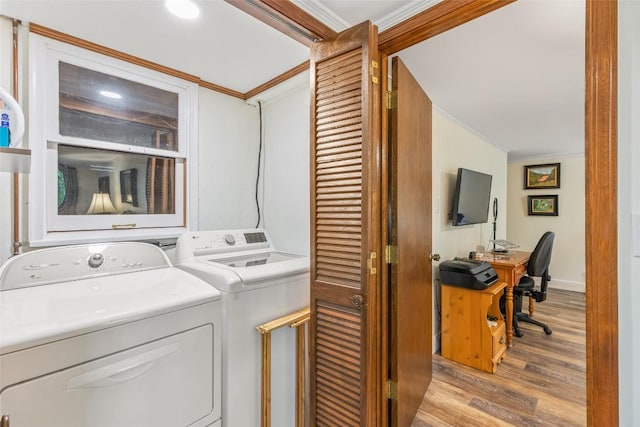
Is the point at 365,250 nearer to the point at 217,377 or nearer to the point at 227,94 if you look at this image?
the point at 217,377

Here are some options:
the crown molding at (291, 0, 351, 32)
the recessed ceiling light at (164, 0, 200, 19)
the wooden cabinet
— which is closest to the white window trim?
the recessed ceiling light at (164, 0, 200, 19)

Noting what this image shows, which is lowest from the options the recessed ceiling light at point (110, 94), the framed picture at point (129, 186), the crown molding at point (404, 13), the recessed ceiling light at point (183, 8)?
the framed picture at point (129, 186)

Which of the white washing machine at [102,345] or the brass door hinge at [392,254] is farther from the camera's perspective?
the brass door hinge at [392,254]

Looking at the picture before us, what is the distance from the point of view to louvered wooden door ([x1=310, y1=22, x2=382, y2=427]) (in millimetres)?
1239

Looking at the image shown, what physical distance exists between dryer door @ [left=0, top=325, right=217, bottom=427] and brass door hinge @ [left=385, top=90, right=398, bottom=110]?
1.38 meters

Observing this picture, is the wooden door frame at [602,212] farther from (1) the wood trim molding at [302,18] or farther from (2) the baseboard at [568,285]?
(2) the baseboard at [568,285]

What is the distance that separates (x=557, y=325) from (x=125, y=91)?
4722mm

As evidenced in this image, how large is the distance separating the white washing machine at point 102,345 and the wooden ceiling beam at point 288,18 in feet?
4.02

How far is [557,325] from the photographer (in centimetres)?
322

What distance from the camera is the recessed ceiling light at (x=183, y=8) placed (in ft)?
4.37

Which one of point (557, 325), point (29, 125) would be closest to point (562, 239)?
point (557, 325)

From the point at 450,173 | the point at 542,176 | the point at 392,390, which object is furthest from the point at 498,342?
the point at 542,176

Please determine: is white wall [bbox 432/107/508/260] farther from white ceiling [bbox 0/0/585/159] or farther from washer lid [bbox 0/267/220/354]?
washer lid [bbox 0/267/220/354]
